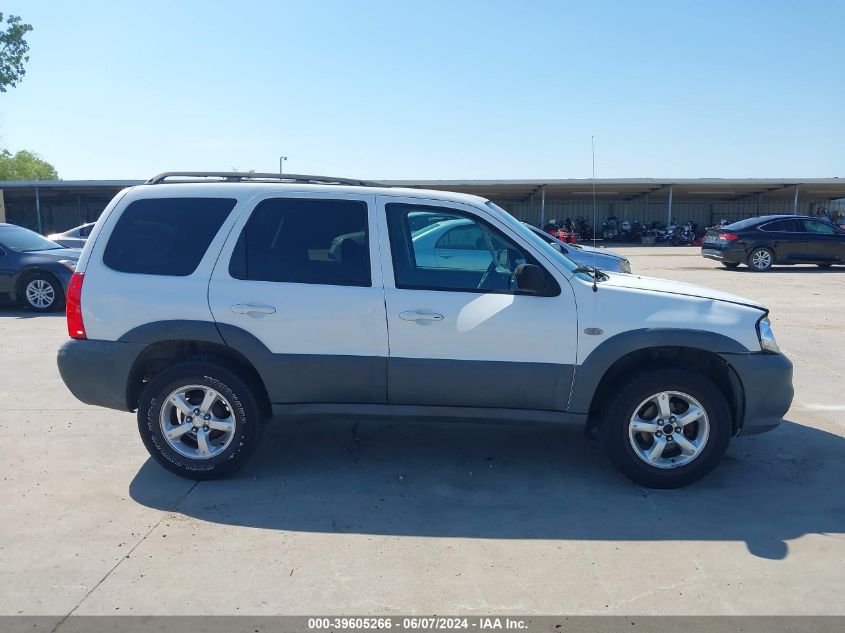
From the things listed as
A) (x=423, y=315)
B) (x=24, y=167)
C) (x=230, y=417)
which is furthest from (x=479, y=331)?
(x=24, y=167)

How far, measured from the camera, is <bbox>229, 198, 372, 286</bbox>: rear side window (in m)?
4.54

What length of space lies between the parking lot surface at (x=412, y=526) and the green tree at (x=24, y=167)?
73336 mm

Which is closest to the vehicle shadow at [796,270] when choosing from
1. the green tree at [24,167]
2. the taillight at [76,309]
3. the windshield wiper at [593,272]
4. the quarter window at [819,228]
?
the quarter window at [819,228]

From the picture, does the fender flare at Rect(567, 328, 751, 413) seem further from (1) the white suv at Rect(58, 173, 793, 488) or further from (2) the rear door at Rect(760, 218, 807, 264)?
(2) the rear door at Rect(760, 218, 807, 264)

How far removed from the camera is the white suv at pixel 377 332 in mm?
4395

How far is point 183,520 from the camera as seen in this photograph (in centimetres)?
410

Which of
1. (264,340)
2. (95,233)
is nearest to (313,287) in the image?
(264,340)

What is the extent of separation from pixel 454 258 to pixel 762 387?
2153 mm

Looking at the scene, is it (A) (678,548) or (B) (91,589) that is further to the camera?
(A) (678,548)

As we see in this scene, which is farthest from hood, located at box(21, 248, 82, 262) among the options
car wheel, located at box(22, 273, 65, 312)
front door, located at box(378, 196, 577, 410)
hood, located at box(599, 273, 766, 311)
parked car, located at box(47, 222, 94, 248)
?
hood, located at box(599, 273, 766, 311)

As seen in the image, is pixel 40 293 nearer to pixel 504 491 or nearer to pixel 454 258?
pixel 454 258

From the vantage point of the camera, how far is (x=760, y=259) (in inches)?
750

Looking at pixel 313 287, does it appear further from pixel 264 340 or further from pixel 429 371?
pixel 429 371
